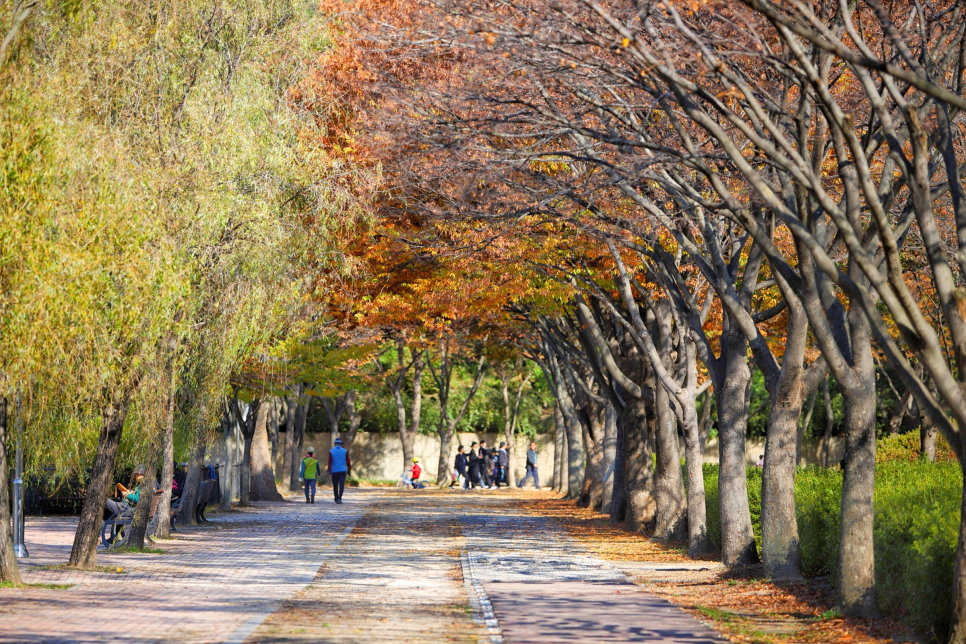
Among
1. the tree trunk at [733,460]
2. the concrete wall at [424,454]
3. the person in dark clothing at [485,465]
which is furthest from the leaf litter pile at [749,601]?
the concrete wall at [424,454]

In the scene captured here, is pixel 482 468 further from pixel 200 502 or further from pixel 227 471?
pixel 200 502

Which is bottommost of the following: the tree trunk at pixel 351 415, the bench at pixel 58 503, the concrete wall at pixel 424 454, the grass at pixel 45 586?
the grass at pixel 45 586

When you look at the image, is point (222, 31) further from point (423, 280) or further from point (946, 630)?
point (946, 630)

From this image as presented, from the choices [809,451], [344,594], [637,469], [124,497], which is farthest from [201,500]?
[809,451]

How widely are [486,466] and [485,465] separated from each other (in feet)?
1.37

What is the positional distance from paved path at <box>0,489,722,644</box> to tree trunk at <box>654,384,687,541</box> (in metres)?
1.77

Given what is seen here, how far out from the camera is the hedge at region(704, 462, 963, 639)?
384 inches

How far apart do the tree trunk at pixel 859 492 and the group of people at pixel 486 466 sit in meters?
37.5

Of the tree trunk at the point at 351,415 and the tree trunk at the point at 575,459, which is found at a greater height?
the tree trunk at the point at 351,415

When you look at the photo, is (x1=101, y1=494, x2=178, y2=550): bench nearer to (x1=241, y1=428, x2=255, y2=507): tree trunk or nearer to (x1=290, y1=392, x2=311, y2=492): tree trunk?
(x1=241, y1=428, x2=255, y2=507): tree trunk

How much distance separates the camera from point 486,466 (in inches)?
2013

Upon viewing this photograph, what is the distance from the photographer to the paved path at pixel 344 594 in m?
10.3

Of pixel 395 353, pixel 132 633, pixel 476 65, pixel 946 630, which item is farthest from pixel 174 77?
pixel 395 353

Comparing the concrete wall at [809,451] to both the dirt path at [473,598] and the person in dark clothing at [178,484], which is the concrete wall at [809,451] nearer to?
the person in dark clothing at [178,484]
